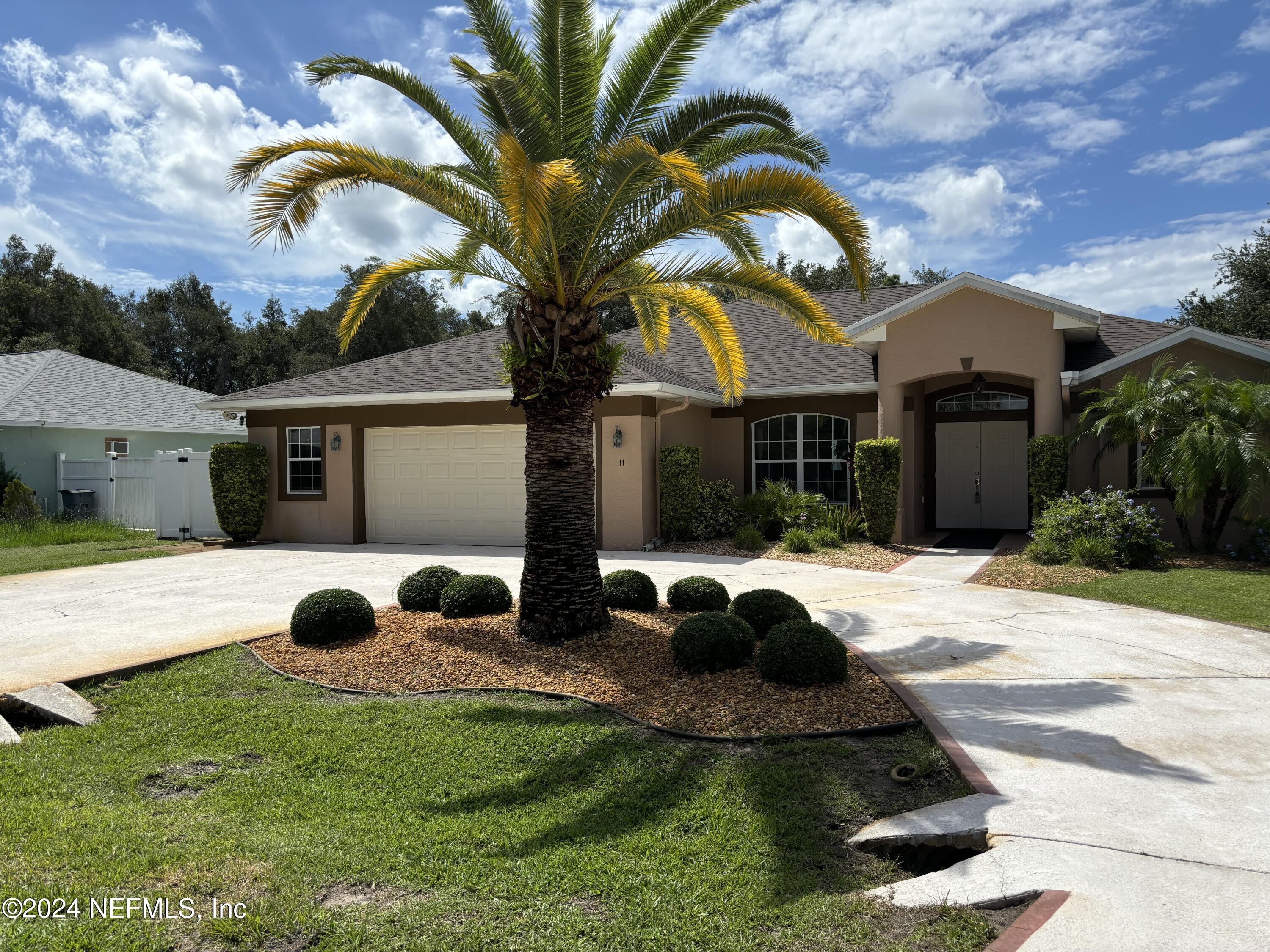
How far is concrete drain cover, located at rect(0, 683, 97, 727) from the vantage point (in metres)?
5.50

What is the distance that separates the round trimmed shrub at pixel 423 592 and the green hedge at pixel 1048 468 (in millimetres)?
9911

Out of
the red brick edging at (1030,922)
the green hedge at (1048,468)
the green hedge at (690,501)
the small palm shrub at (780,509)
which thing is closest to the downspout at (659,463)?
the green hedge at (690,501)

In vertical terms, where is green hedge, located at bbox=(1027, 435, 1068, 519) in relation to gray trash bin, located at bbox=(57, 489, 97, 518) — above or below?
above

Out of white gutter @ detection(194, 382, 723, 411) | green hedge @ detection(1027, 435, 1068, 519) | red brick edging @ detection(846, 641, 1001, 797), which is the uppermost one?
white gutter @ detection(194, 382, 723, 411)

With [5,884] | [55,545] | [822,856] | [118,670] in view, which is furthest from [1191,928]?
[55,545]

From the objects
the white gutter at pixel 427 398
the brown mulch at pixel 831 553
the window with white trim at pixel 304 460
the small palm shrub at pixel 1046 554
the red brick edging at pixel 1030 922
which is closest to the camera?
the red brick edging at pixel 1030 922

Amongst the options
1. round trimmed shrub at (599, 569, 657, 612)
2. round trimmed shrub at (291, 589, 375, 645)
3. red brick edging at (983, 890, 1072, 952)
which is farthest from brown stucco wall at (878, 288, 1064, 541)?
red brick edging at (983, 890, 1072, 952)

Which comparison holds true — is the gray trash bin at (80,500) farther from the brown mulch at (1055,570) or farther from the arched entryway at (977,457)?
the brown mulch at (1055,570)

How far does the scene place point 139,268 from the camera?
3919 cm

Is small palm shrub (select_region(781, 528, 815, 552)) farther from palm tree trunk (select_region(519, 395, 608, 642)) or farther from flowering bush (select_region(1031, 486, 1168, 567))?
palm tree trunk (select_region(519, 395, 608, 642))

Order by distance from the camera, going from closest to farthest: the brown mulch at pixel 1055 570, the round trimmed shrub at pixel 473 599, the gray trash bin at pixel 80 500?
the round trimmed shrub at pixel 473 599 → the brown mulch at pixel 1055 570 → the gray trash bin at pixel 80 500

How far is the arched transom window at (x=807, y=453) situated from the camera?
16.6 meters

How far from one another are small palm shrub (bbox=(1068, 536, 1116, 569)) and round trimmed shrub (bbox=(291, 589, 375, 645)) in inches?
393

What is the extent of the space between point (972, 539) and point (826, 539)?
391cm
